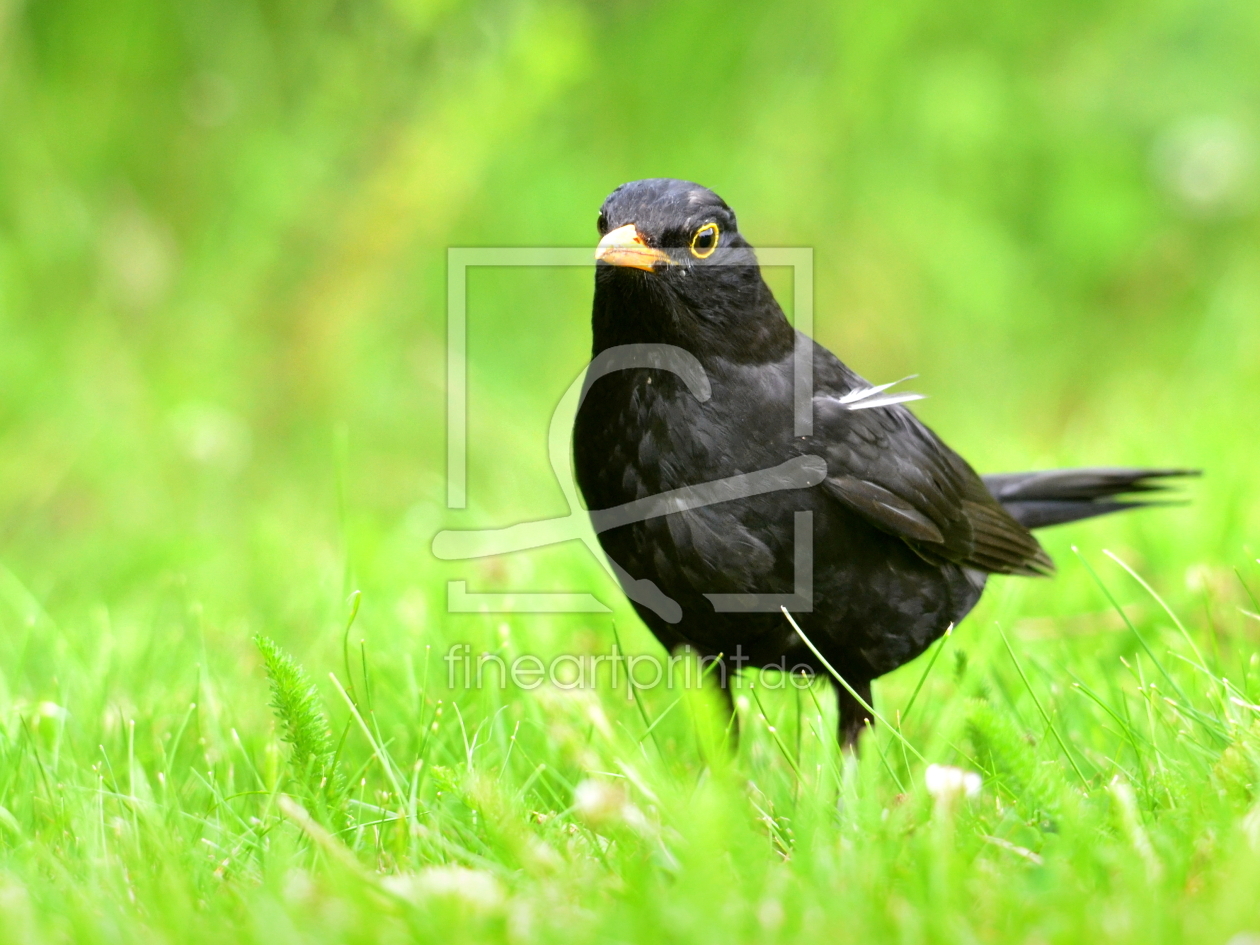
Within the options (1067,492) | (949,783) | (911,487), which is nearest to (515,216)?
(1067,492)

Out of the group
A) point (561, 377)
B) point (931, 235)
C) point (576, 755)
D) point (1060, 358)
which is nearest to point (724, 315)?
point (576, 755)

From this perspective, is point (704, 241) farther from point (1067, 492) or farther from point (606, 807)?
point (1067, 492)

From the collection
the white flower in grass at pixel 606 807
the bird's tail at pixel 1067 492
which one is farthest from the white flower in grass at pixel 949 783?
the bird's tail at pixel 1067 492

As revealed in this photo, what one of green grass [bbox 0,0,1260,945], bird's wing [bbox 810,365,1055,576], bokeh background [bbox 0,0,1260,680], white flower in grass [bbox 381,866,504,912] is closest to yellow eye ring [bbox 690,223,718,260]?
bird's wing [bbox 810,365,1055,576]

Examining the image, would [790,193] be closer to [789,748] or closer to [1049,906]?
[789,748]

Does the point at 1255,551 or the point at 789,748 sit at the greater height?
the point at 1255,551

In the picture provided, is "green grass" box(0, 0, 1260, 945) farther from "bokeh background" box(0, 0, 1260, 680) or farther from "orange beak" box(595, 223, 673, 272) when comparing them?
"orange beak" box(595, 223, 673, 272)
